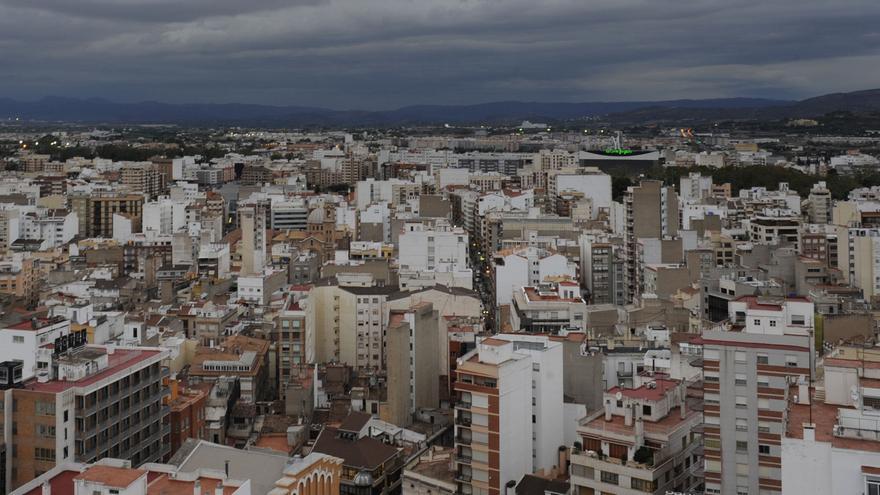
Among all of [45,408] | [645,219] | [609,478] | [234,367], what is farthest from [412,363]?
[645,219]

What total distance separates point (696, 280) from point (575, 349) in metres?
11.4

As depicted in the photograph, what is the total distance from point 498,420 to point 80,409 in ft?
18.4

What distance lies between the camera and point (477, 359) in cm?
1432

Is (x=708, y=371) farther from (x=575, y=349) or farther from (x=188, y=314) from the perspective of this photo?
(x=188, y=314)

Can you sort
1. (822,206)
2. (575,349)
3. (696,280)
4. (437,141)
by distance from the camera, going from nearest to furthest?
1. (575,349)
2. (696,280)
3. (822,206)
4. (437,141)

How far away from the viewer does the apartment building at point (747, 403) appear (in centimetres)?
1166

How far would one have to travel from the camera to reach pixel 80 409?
42.4 feet

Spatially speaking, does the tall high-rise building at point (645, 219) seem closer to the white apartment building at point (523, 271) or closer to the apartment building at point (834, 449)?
the white apartment building at point (523, 271)

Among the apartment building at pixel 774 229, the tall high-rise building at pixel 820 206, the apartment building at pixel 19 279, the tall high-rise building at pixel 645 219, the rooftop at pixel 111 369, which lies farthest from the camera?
the tall high-rise building at pixel 820 206

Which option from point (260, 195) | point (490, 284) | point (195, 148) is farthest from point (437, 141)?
point (490, 284)

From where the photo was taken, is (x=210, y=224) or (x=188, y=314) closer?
(x=188, y=314)

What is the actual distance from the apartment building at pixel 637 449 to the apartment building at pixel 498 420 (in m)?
1.42

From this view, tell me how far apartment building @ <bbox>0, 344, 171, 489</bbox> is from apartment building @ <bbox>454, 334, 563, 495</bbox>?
4514 millimetres

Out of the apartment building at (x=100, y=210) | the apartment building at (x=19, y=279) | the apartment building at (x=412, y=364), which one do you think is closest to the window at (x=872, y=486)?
the apartment building at (x=412, y=364)
